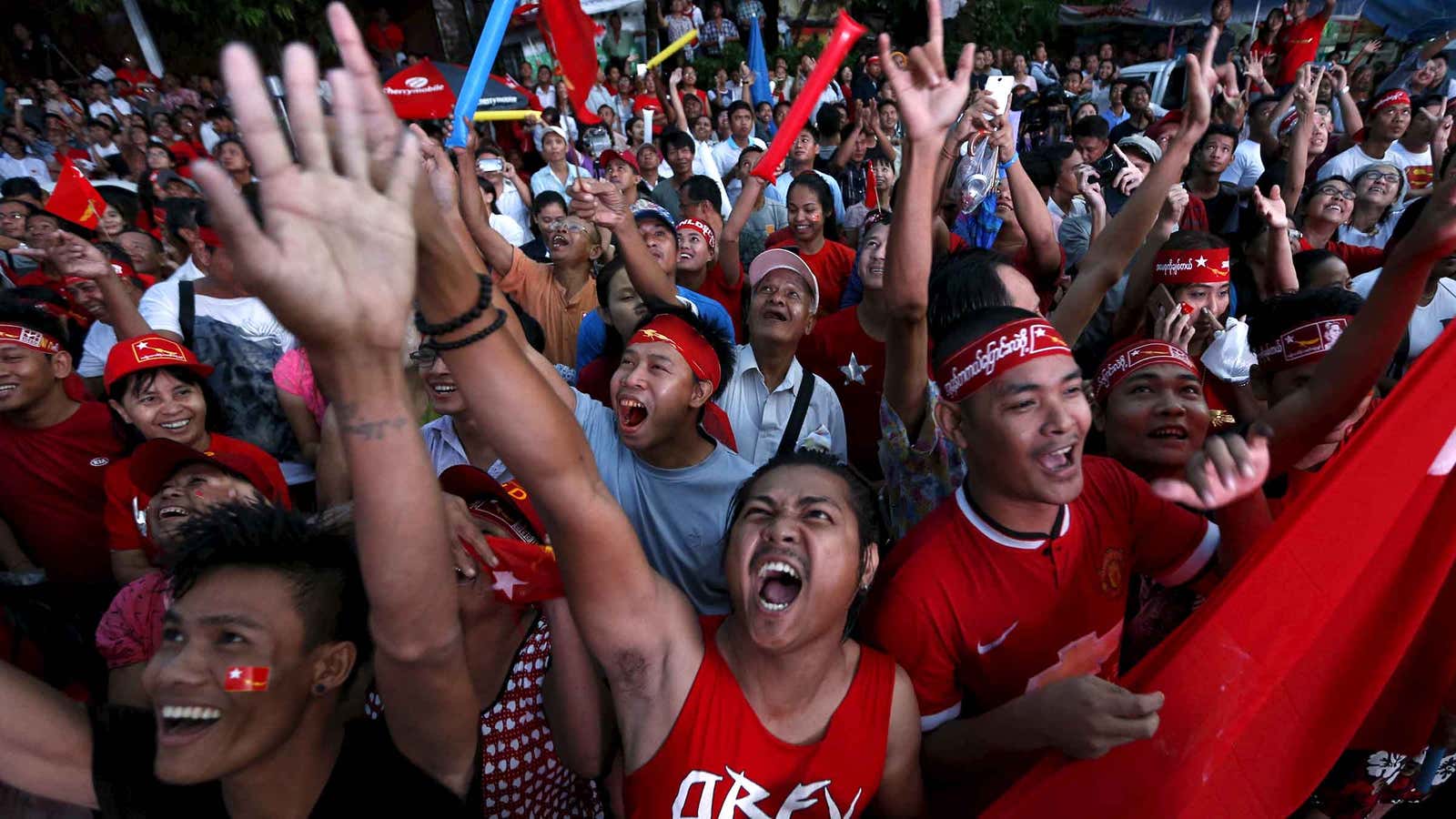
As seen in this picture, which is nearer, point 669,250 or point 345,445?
point 345,445

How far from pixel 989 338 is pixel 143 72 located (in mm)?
15880

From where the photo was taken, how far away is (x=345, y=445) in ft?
3.59

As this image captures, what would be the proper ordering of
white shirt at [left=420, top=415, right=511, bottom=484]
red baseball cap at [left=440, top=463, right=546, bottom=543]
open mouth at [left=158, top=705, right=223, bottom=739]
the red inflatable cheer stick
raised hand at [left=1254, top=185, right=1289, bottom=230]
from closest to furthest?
1. open mouth at [left=158, top=705, right=223, bottom=739]
2. red baseball cap at [left=440, top=463, right=546, bottom=543]
3. white shirt at [left=420, top=415, right=511, bottom=484]
4. the red inflatable cheer stick
5. raised hand at [left=1254, top=185, right=1289, bottom=230]

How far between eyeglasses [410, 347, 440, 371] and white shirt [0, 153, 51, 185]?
887cm

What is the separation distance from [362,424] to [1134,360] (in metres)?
2.42

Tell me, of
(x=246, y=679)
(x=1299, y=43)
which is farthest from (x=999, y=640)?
(x=1299, y=43)

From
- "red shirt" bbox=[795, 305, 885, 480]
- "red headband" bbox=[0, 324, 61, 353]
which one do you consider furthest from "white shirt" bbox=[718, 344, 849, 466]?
"red headband" bbox=[0, 324, 61, 353]

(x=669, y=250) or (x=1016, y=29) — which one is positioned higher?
(x=1016, y=29)

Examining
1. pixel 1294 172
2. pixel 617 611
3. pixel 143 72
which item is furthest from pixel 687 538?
pixel 143 72

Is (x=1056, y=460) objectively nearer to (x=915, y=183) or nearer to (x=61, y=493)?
(x=915, y=183)

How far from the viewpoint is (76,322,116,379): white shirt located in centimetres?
377

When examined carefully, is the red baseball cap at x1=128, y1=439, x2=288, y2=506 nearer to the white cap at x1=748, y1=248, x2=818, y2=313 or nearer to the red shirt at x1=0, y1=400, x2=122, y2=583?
the red shirt at x1=0, y1=400, x2=122, y2=583

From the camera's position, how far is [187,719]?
4.47 ft

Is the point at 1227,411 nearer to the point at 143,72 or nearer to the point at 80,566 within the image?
the point at 80,566
